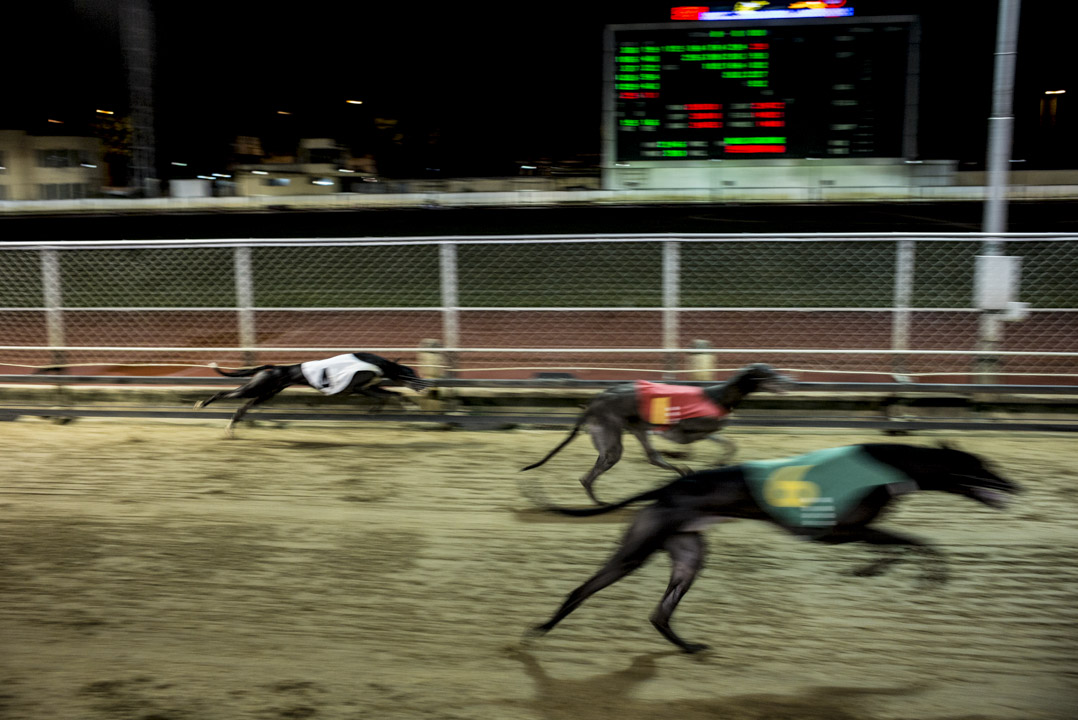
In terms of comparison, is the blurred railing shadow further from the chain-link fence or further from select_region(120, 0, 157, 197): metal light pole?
select_region(120, 0, 157, 197): metal light pole

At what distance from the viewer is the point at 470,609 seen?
3.51 m

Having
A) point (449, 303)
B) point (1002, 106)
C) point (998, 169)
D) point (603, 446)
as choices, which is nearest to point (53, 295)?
point (449, 303)

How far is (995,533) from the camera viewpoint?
14.0 feet

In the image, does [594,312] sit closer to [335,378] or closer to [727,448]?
[335,378]

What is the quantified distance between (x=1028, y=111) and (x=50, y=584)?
24.3 meters

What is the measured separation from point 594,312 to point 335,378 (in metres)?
5.03

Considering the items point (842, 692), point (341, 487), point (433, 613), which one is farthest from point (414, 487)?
point (842, 692)

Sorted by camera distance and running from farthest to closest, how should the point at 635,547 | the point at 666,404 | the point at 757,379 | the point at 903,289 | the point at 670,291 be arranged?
1. the point at 670,291
2. the point at 903,289
3. the point at 757,379
4. the point at 666,404
5. the point at 635,547

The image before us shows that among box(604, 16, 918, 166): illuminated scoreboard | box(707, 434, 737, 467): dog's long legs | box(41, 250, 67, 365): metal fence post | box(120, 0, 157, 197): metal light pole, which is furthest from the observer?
box(120, 0, 157, 197): metal light pole

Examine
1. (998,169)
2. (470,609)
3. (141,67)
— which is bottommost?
(470,609)

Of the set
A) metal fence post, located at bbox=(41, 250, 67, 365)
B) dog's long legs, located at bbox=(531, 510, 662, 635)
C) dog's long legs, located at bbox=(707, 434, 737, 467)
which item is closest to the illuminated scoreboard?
metal fence post, located at bbox=(41, 250, 67, 365)

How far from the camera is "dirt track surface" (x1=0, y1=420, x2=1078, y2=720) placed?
2826 mm

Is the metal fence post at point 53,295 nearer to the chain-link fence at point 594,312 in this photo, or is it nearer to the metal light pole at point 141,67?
the chain-link fence at point 594,312

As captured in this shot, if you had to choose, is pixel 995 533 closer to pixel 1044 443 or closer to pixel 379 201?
pixel 1044 443
